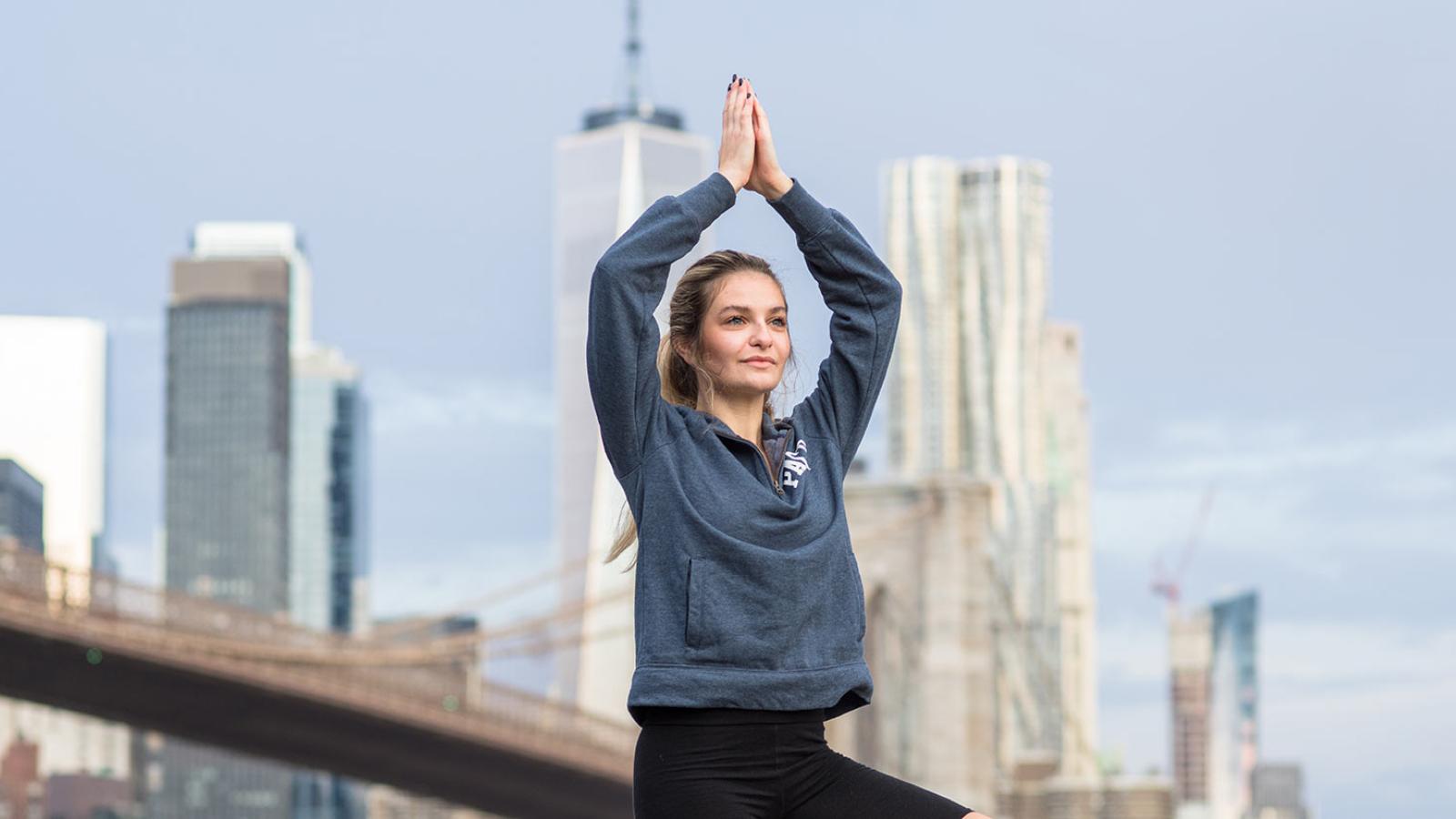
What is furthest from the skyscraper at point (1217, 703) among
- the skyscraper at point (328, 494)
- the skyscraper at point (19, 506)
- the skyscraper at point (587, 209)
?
the skyscraper at point (19, 506)

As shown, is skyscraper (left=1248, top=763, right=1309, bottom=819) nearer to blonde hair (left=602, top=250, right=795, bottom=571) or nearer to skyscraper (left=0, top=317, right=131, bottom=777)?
skyscraper (left=0, top=317, right=131, bottom=777)

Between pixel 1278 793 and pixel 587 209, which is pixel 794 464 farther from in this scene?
pixel 1278 793

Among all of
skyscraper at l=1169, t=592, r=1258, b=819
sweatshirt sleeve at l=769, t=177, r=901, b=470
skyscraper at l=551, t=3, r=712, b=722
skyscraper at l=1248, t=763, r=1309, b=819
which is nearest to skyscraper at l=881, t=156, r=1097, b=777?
skyscraper at l=551, t=3, r=712, b=722

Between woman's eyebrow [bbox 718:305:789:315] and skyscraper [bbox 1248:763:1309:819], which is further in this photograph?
skyscraper [bbox 1248:763:1309:819]

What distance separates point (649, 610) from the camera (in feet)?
11.3

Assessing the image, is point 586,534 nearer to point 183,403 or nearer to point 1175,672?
point 183,403

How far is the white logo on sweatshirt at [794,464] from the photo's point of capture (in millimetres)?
3570

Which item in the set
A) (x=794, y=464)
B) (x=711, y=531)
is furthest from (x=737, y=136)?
(x=711, y=531)

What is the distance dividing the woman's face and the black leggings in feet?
1.70

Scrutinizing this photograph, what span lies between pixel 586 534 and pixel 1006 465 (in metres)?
45.9

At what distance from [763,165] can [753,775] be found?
952 millimetres

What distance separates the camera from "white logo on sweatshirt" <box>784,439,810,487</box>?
3570 mm

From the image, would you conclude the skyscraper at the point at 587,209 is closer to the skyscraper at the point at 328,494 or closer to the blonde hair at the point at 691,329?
the skyscraper at the point at 328,494

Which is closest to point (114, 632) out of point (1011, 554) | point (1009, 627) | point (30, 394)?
point (1009, 627)
